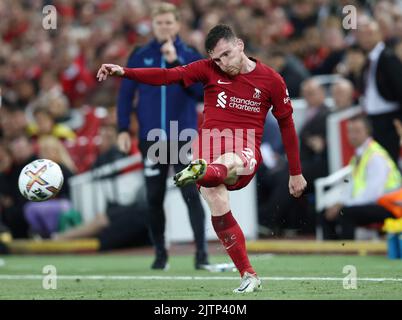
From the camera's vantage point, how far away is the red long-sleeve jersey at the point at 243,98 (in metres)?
8.56

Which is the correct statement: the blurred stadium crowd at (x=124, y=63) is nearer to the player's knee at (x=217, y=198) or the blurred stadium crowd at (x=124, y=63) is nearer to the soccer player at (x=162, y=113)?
the soccer player at (x=162, y=113)

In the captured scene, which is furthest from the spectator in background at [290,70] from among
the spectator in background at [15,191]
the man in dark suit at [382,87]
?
the spectator in background at [15,191]

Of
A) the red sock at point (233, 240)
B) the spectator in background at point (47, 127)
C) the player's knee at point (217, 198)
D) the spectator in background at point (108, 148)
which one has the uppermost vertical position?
the spectator in background at point (47, 127)

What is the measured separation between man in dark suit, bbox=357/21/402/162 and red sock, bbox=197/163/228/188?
5649 mm

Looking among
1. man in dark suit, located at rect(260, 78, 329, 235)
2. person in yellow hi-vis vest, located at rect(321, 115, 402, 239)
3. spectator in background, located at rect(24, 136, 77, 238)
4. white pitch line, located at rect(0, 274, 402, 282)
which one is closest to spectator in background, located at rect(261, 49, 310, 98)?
man in dark suit, located at rect(260, 78, 329, 235)

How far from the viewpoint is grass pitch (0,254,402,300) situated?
8.09 m

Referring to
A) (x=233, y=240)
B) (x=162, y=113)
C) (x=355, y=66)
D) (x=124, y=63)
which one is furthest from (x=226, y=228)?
(x=124, y=63)

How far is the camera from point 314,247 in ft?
42.2

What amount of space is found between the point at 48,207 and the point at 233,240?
7.36m

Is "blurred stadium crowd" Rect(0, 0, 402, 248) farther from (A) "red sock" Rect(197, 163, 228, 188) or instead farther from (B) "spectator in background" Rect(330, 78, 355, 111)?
(A) "red sock" Rect(197, 163, 228, 188)

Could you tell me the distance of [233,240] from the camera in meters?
8.22

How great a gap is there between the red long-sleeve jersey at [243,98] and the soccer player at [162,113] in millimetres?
2055

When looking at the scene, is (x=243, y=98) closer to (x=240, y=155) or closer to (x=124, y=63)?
(x=240, y=155)
